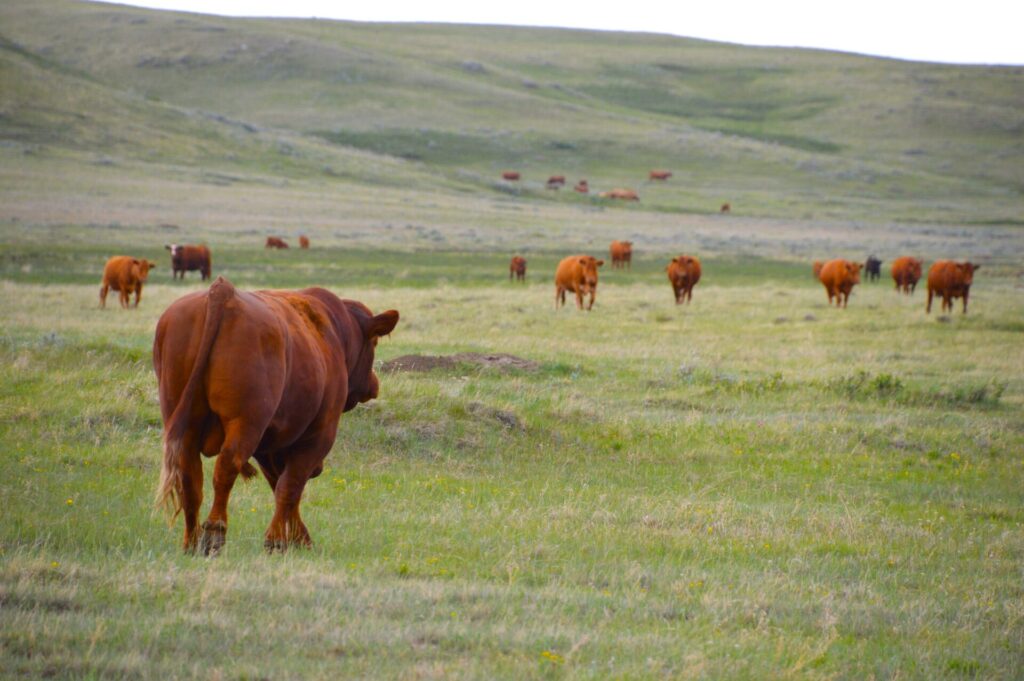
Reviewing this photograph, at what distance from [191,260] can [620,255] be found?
16.4 meters

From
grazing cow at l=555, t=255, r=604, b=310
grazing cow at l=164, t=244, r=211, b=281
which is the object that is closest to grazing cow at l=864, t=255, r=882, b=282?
grazing cow at l=555, t=255, r=604, b=310

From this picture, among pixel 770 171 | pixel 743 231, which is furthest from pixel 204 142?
pixel 770 171

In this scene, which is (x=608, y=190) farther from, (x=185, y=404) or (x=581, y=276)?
(x=185, y=404)

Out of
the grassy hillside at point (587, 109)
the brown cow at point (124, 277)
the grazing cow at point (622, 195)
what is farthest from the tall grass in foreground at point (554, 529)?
the grazing cow at point (622, 195)

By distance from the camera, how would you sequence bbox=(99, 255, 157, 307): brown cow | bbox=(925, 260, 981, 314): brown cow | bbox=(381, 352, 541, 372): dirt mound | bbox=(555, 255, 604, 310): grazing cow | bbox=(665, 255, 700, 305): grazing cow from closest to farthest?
bbox=(381, 352, 541, 372): dirt mound < bbox=(99, 255, 157, 307): brown cow < bbox=(555, 255, 604, 310): grazing cow < bbox=(925, 260, 981, 314): brown cow < bbox=(665, 255, 700, 305): grazing cow

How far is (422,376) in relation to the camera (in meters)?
14.6

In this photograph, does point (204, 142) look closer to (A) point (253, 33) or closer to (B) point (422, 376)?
→ (A) point (253, 33)

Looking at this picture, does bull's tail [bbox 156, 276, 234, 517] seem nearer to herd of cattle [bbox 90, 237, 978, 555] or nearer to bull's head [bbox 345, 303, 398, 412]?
herd of cattle [bbox 90, 237, 978, 555]

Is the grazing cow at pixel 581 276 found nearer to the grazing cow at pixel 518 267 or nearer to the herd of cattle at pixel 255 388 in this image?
the grazing cow at pixel 518 267

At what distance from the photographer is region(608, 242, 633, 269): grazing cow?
41750mm

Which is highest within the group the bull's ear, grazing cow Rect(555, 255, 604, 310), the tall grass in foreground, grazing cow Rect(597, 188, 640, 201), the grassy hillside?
the grassy hillside

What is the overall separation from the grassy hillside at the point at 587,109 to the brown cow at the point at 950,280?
50945 millimetres

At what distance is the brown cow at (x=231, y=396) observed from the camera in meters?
6.47

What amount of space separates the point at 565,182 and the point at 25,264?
62027 millimetres
